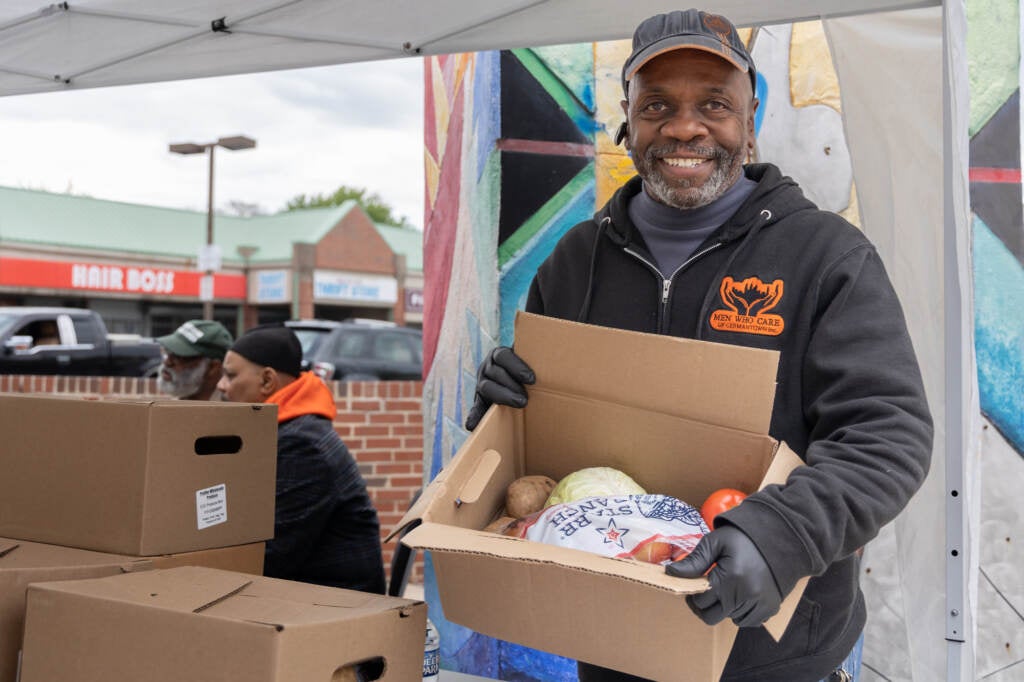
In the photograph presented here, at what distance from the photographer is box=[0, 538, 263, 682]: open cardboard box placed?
160cm

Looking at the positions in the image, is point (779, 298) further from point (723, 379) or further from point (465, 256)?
point (465, 256)

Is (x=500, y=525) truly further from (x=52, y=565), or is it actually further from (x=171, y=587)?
(x=52, y=565)

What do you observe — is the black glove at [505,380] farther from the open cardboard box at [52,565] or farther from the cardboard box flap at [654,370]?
the open cardboard box at [52,565]

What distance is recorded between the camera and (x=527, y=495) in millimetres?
1700

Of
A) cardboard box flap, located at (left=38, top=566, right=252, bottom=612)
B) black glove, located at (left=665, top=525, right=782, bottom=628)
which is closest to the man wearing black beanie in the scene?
cardboard box flap, located at (left=38, top=566, right=252, bottom=612)

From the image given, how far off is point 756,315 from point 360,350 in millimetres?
9513

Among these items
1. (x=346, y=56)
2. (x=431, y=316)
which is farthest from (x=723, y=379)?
(x=431, y=316)

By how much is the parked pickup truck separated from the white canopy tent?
32.1 feet

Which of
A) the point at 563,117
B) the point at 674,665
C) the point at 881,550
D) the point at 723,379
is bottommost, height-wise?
the point at 881,550

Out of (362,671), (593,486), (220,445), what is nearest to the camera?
(362,671)

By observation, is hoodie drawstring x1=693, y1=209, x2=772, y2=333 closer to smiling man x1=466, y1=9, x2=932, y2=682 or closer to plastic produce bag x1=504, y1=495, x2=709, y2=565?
smiling man x1=466, y1=9, x2=932, y2=682

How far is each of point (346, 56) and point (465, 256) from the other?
1.11 metres

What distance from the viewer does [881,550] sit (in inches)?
127

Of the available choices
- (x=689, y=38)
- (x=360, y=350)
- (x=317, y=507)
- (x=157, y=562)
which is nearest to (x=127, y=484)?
(x=157, y=562)
